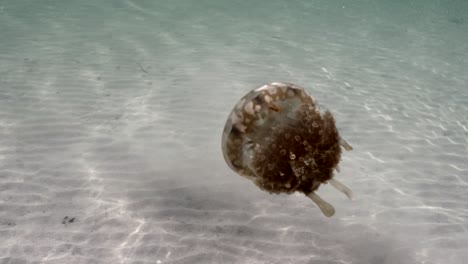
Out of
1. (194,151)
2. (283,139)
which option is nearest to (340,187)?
(283,139)

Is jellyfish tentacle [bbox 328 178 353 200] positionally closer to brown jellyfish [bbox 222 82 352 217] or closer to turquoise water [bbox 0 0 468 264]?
brown jellyfish [bbox 222 82 352 217]

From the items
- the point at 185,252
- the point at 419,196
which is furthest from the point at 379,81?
the point at 185,252

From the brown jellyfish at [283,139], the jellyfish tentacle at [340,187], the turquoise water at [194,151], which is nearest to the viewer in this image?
the brown jellyfish at [283,139]

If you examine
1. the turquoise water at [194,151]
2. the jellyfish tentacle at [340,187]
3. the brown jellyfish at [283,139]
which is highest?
the brown jellyfish at [283,139]

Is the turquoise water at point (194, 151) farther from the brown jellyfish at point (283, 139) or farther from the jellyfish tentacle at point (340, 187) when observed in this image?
the brown jellyfish at point (283, 139)

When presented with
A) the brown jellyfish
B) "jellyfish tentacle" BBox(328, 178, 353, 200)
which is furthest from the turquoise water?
the brown jellyfish

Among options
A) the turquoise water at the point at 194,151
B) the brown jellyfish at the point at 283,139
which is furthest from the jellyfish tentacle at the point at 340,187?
the turquoise water at the point at 194,151

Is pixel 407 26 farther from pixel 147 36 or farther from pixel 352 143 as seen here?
pixel 352 143
